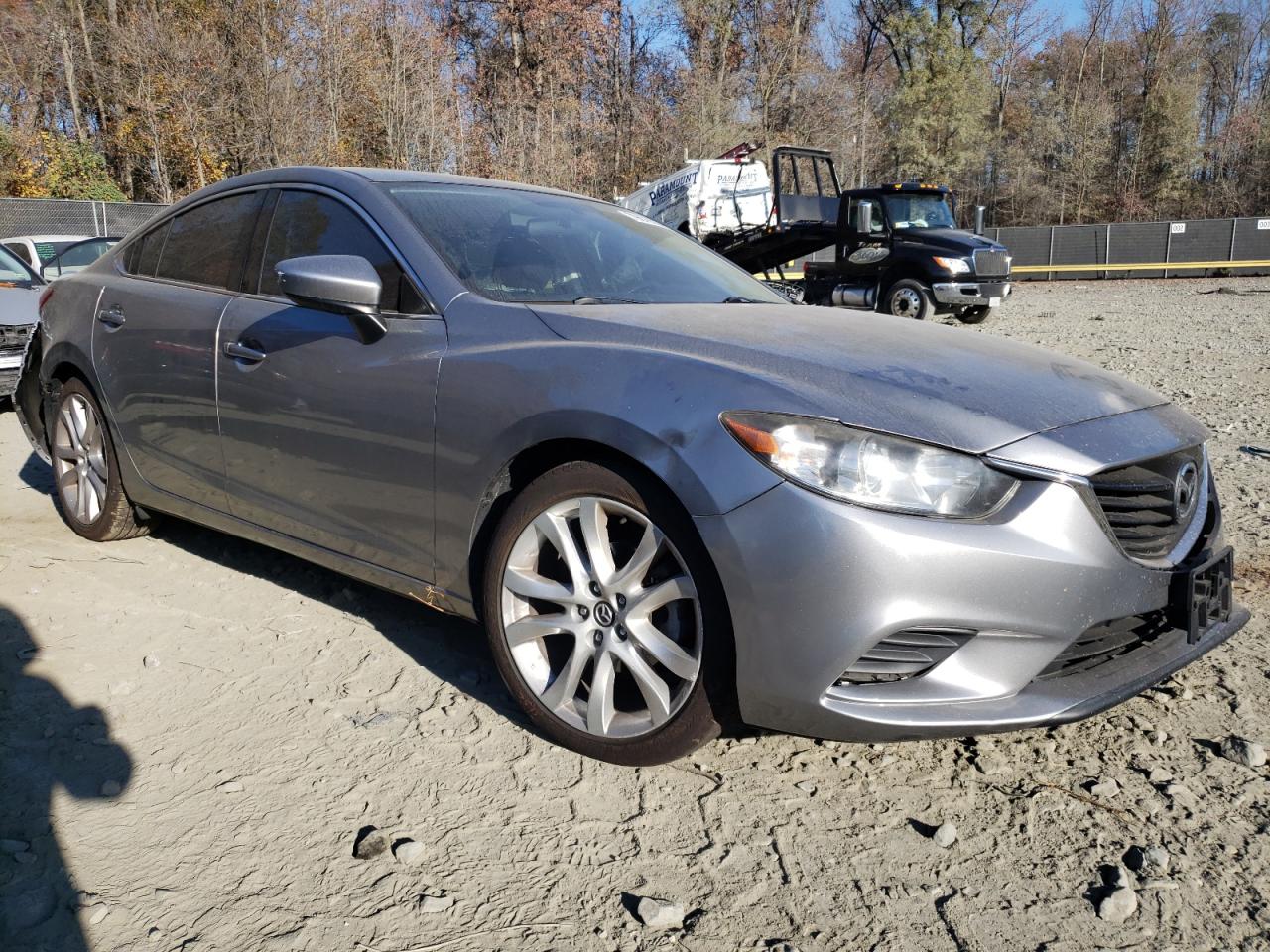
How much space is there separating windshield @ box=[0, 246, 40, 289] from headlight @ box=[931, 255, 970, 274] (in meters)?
11.7

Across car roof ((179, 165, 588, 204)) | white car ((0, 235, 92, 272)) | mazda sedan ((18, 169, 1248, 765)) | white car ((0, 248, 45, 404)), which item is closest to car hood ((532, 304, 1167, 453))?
mazda sedan ((18, 169, 1248, 765))

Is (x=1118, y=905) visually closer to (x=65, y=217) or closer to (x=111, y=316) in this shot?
(x=111, y=316)

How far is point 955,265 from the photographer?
15109 mm

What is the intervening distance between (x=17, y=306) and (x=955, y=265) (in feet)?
39.4

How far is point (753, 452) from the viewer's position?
225 cm

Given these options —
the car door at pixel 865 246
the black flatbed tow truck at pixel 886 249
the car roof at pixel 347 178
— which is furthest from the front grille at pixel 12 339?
the car door at pixel 865 246

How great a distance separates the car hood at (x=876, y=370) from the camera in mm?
2295

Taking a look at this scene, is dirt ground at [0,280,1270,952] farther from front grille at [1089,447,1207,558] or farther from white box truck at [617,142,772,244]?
white box truck at [617,142,772,244]

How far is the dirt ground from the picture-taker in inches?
80.0

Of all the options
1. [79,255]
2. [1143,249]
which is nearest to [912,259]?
[79,255]

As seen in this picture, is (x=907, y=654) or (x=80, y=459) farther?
(x=80, y=459)

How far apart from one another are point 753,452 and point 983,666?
0.68 m

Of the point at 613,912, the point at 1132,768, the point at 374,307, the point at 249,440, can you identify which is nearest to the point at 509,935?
the point at 613,912

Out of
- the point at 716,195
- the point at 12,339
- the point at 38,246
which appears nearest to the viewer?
the point at 12,339
